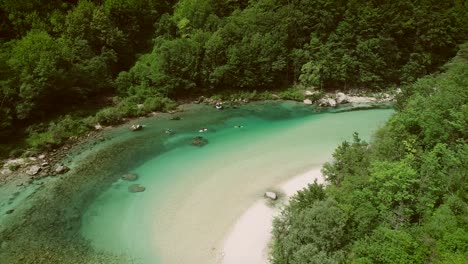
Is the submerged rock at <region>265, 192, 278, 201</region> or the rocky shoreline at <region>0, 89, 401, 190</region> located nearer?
the submerged rock at <region>265, 192, 278, 201</region>

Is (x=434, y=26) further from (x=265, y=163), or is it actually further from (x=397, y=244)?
(x=397, y=244)

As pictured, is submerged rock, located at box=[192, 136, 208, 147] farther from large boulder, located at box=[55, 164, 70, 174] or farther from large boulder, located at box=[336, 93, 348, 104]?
large boulder, located at box=[336, 93, 348, 104]

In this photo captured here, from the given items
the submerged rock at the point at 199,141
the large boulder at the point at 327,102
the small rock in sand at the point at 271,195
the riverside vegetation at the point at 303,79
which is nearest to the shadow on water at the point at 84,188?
the submerged rock at the point at 199,141

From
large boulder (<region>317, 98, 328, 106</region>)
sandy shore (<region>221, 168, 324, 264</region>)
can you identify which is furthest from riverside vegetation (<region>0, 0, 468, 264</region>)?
large boulder (<region>317, 98, 328, 106</region>)

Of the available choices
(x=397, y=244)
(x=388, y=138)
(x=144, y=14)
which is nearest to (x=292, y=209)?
(x=397, y=244)

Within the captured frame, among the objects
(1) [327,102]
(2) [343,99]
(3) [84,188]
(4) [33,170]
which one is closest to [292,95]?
(1) [327,102]
